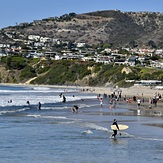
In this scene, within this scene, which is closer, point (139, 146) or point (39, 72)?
point (139, 146)

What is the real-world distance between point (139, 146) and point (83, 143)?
265cm

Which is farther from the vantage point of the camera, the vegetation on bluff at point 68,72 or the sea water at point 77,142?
the vegetation on bluff at point 68,72

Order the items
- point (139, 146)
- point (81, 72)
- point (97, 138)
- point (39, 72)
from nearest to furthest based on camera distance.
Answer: point (139, 146) < point (97, 138) < point (81, 72) < point (39, 72)

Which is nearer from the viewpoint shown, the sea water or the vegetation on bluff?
the sea water

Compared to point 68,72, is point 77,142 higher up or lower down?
lower down

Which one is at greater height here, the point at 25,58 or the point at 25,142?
the point at 25,58

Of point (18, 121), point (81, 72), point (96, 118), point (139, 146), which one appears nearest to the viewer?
point (139, 146)

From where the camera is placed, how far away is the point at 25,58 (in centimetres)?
→ 17975

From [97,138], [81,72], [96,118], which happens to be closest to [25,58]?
[81,72]

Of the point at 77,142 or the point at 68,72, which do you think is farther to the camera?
the point at 68,72

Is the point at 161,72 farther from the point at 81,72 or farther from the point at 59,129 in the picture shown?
the point at 59,129

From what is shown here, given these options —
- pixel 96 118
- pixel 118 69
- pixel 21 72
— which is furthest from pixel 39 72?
pixel 96 118

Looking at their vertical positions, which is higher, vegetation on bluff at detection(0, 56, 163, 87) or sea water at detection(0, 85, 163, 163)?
vegetation on bluff at detection(0, 56, 163, 87)

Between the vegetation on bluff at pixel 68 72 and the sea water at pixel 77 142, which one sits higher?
the vegetation on bluff at pixel 68 72
